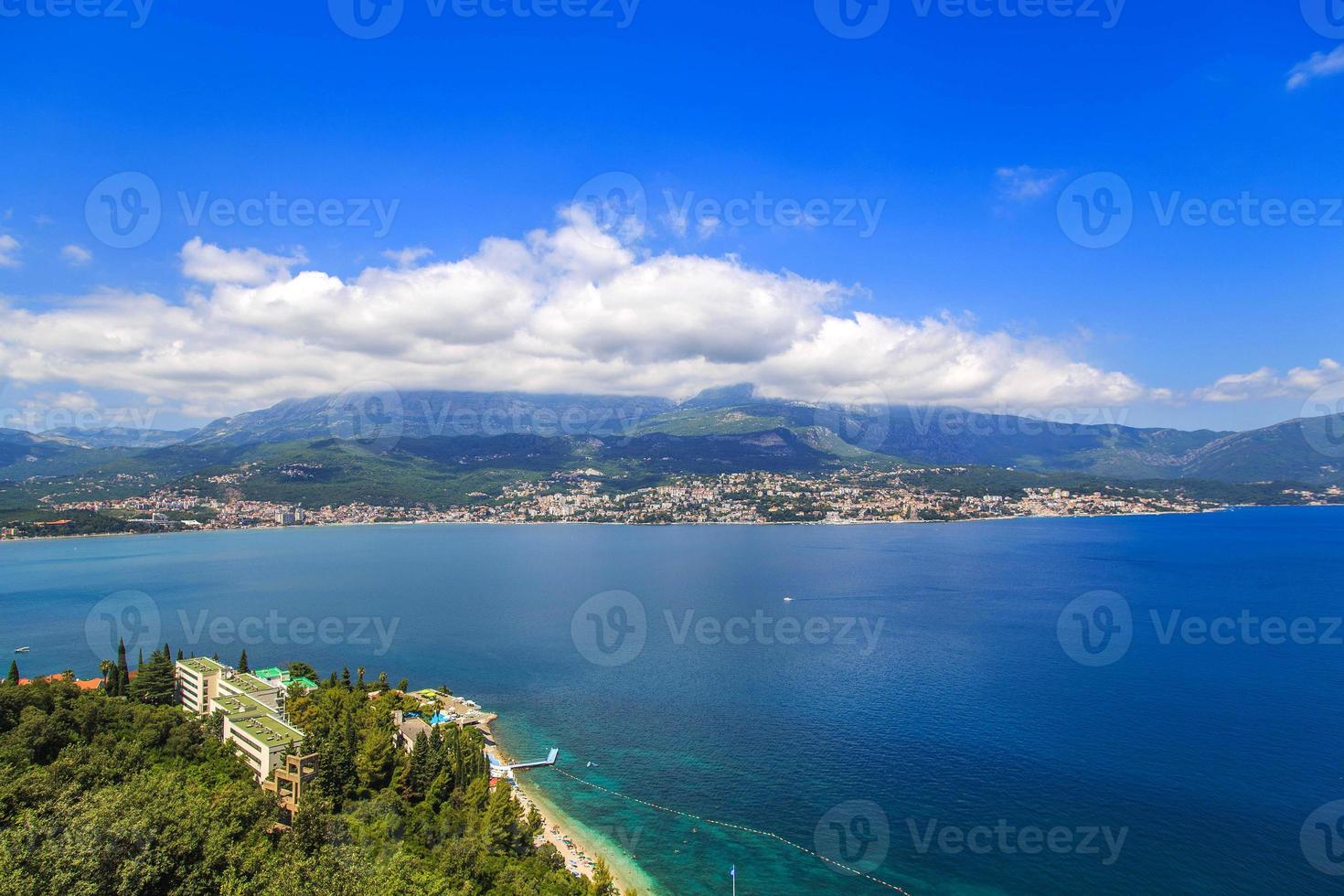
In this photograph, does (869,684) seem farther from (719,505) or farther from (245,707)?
(719,505)

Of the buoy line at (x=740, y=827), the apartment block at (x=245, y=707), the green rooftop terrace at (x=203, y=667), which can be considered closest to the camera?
the buoy line at (x=740, y=827)

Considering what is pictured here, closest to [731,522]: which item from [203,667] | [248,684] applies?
[203,667]

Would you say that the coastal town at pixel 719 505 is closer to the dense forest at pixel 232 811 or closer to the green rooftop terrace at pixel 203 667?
the green rooftop terrace at pixel 203 667

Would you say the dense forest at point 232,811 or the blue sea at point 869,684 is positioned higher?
the dense forest at point 232,811

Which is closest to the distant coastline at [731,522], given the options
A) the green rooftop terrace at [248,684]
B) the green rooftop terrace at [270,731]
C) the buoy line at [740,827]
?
the green rooftop terrace at [248,684]

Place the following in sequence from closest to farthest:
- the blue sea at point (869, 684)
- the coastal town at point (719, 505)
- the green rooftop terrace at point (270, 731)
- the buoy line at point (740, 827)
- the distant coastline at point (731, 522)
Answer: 1. the buoy line at point (740, 827)
2. the blue sea at point (869, 684)
3. the green rooftop terrace at point (270, 731)
4. the distant coastline at point (731, 522)
5. the coastal town at point (719, 505)

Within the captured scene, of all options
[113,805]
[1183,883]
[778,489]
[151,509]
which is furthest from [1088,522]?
[151,509]
